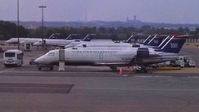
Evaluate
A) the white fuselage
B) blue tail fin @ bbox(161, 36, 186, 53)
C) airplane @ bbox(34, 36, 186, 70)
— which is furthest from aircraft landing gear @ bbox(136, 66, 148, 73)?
blue tail fin @ bbox(161, 36, 186, 53)

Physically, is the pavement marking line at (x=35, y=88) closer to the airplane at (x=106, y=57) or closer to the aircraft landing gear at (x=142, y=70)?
the aircraft landing gear at (x=142, y=70)

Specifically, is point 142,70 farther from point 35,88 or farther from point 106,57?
point 35,88

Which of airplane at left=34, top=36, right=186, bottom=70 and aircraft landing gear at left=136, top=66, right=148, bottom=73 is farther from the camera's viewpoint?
airplane at left=34, top=36, right=186, bottom=70

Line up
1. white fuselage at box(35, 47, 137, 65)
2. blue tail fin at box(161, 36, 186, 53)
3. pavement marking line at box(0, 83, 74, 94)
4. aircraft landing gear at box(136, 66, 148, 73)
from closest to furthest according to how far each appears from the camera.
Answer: pavement marking line at box(0, 83, 74, 94) < aircraft landing gear at box(136, 66, 148, 73) < white fuselage at box(35, 47, 137, 65) < blue tail fin at box(161, 36, 186, 53)

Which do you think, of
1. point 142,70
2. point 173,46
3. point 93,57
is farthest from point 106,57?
point 173,46

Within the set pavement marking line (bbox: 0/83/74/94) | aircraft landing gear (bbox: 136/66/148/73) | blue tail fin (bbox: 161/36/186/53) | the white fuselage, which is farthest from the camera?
blue tail fin (bbox: 161/36/186/53)

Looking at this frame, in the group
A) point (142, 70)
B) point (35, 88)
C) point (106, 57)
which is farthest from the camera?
point (106, 57)

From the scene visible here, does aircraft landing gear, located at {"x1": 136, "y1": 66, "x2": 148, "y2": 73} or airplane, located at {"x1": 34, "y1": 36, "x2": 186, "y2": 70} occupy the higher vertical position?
airplane, located at {"x1": 34, "y1": 36, "x2": 186, "y2": 70}

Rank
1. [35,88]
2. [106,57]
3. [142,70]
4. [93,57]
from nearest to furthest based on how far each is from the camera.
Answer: [35,88], [142,70], [93,57], [106,57]

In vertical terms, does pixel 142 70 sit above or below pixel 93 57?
below

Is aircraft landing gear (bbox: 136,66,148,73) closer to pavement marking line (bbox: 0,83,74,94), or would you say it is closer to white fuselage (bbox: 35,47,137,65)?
white fuselage (bbox: 35,47,137,65)

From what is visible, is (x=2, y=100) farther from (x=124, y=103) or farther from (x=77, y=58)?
(x=77, y=58)

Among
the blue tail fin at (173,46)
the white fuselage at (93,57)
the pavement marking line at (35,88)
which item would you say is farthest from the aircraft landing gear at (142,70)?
the pavement marking line at (35,88)

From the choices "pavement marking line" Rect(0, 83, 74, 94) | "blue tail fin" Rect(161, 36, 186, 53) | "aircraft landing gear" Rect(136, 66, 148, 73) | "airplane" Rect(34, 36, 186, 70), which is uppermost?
"blue tail fin" Rect(161, 36, 186, 53)
